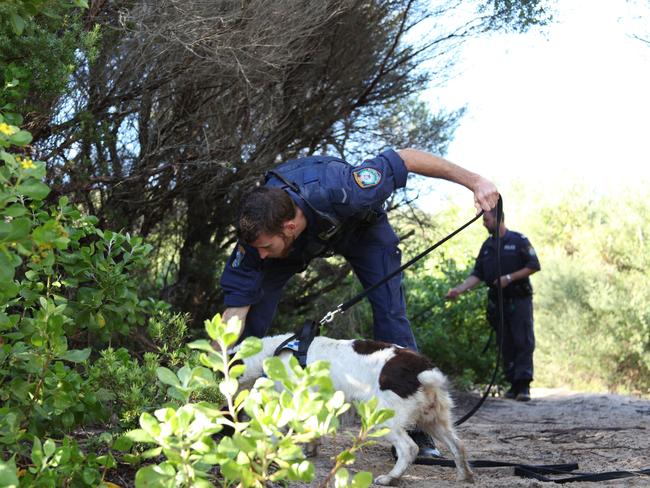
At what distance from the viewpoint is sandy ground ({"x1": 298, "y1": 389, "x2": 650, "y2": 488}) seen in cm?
475

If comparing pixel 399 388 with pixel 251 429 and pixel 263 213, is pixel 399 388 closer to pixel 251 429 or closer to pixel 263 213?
pixel 263 213

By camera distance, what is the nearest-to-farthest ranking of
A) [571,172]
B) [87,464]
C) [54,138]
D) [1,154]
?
[1,154] < [87,464] < [54,138] < [571,172]

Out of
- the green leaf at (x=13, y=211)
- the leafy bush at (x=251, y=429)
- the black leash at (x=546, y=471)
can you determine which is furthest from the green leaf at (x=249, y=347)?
the black leash at (x=546, y=471)

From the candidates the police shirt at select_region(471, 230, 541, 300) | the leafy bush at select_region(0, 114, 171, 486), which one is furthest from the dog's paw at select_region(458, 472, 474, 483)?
the police shirt at select_region(471, 230, 541, 300)

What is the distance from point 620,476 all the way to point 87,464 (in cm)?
303

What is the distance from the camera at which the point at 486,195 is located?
4547 millimetres

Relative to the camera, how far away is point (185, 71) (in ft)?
18.6

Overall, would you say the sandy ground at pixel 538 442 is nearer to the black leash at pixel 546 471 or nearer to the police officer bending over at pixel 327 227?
the black leash at pixel 546 471

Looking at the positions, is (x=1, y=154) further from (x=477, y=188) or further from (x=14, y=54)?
(x=477, y=188)

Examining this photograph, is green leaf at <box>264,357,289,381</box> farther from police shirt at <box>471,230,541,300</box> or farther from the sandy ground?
police shirt at <box>471,230,541,300</box>

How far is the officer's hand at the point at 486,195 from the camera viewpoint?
454 centimetres

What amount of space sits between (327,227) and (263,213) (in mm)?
477

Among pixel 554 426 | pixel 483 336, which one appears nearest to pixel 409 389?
pixel 554 426

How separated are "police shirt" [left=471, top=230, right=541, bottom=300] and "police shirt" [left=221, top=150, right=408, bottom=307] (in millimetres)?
5448
